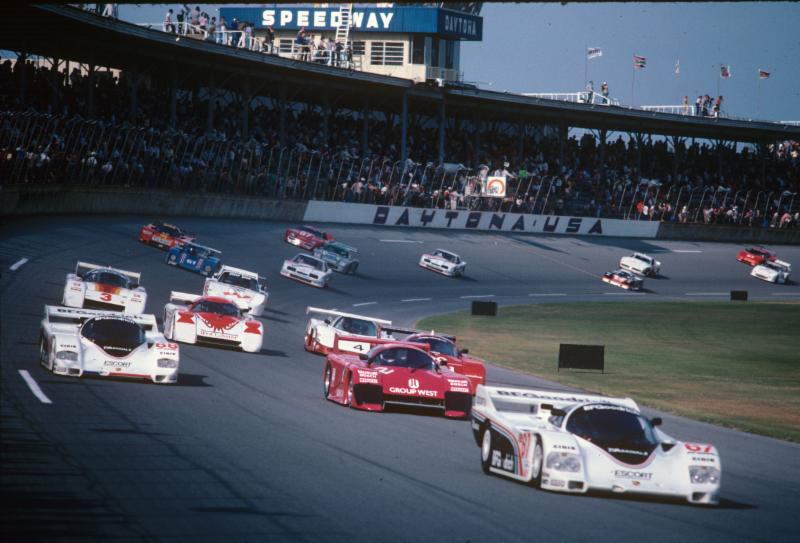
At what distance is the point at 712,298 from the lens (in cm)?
6438

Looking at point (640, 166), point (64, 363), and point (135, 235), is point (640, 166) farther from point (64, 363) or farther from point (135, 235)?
point (64, 363)

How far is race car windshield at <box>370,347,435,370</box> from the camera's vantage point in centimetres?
1961

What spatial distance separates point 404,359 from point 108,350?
5.06 meters

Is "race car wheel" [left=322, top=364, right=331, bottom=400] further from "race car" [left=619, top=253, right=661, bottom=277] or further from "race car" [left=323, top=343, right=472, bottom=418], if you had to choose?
"race car" [left=619, top=253, right=661, bottom=277]

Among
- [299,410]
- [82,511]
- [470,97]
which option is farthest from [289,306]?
[470,97]

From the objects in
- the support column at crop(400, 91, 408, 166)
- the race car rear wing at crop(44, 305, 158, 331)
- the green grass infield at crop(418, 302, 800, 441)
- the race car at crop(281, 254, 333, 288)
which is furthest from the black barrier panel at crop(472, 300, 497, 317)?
the support column at crop(400, 91, 408, 166)

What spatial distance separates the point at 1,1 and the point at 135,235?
90.4ft

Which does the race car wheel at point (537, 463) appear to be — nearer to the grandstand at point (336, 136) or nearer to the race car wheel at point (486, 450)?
the race car wheel at point (486, 450)

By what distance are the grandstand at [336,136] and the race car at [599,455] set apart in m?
33.5

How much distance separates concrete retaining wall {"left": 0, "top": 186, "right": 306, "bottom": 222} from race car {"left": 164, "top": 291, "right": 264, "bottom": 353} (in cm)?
2039

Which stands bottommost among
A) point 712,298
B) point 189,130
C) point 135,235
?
point 712,298

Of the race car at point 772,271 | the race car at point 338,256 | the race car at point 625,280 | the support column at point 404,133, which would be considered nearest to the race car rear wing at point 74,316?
the race car at point 338,256

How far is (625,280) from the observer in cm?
6469

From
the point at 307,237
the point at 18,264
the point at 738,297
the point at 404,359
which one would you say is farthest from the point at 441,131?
the point at 404,359
